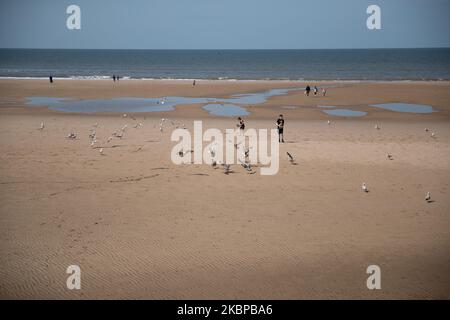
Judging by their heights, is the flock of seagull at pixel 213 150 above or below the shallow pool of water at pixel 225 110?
below

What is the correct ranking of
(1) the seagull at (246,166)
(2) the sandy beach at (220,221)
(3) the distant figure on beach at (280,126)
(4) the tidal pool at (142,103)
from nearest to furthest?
(2) the sandy beach at (220,221) < (1) the seagull at (246,166) < (3) the distant figure on beach at (280,126) < (4) the tidal pool at (142,103)

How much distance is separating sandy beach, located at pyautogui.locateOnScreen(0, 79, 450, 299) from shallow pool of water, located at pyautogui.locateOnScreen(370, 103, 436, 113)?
13.5 m

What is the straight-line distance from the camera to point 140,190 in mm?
14641

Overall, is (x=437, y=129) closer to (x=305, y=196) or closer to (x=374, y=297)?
(x=305, y=196)

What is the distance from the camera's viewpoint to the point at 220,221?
1216 centimetres

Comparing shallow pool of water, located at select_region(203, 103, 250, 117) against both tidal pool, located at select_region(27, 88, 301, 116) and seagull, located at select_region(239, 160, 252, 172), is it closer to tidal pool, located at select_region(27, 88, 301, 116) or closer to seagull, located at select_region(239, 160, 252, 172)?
tidal pool, located at select_region(27, 88, 301, 116)

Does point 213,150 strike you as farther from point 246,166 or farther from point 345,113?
point 345,113

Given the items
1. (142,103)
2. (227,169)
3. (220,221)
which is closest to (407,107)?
(142,103)

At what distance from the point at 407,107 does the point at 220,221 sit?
3093 centimetres

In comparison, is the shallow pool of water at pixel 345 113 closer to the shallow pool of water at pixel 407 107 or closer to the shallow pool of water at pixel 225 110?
the shallow pool of water at pixel 407 107

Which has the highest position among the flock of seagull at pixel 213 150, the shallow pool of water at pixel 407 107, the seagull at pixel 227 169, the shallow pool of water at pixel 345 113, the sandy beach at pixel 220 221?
the shallow pool of water at pixel 407 107

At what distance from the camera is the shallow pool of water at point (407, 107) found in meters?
35.5

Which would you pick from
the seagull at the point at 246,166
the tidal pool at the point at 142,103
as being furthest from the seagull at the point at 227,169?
the tidal pool at the point at 142,103

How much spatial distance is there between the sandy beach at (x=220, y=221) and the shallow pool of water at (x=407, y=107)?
13.5 meters
